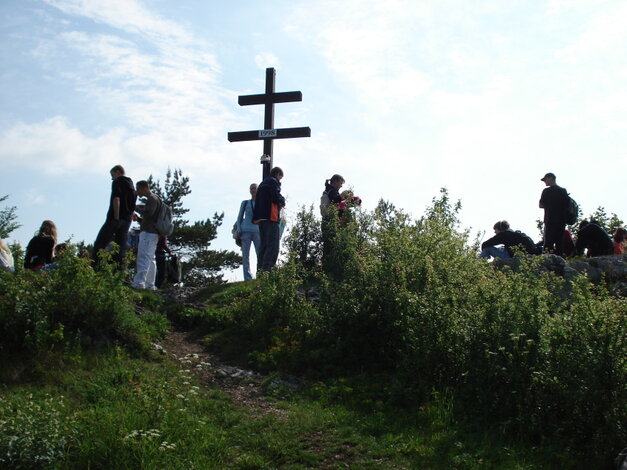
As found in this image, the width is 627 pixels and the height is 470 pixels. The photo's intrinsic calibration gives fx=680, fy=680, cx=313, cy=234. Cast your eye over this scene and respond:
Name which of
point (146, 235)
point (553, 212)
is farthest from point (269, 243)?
point (553, 212)

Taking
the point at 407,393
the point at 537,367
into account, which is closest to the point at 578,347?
the point at 537,367

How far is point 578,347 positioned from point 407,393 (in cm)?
184

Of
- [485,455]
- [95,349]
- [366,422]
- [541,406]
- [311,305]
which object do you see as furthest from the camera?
[311,305]

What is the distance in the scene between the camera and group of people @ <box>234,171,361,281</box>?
467 inches

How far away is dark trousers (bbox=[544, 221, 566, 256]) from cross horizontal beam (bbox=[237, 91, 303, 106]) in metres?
5.64

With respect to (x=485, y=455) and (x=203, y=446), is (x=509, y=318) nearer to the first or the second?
(x=485, y=455)

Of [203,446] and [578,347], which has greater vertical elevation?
[578,347]

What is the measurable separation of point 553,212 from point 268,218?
206 inches

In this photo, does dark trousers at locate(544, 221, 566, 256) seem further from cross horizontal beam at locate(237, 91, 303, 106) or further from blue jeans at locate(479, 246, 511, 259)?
cross horizontal beam at locate(237, 91, 303, 106)

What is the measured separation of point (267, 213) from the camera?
11.8 meters

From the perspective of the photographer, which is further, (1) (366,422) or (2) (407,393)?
(2) (407,393)

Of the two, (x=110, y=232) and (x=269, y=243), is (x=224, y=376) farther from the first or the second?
(x=269, y=243)

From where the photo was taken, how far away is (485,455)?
575 centimetres

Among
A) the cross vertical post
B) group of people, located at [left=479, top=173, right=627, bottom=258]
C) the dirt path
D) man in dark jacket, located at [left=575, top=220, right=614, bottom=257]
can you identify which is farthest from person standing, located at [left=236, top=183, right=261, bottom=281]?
man in dark jacket, located at [left=575, top=220, right=614, bottom=257]
